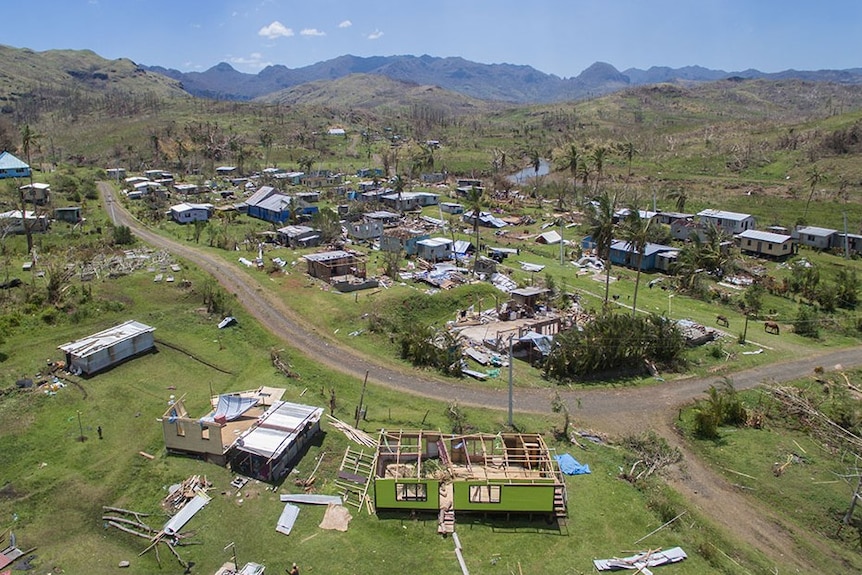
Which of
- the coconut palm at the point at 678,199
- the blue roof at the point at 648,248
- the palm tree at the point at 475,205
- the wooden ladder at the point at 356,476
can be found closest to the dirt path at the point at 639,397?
the wooden ladder at the point at 356,476

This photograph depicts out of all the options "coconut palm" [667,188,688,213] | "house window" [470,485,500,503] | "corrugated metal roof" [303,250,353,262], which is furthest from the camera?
"coconut palm" [667,188,688,213]

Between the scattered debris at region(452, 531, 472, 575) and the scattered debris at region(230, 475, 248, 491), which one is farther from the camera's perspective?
the scattered debris at region(230, 475, 248, 491)

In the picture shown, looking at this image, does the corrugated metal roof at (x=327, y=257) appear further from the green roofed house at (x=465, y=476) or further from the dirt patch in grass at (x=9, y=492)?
the dirt patch in grass at (x=9, y=492)

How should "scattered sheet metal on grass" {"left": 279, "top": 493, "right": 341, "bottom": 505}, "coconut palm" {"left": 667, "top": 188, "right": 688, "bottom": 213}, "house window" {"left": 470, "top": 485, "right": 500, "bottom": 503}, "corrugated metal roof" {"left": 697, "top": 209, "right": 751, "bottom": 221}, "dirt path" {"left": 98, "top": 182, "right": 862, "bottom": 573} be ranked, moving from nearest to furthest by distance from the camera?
"house window" {"left": 470, "top": 485, "right": 500, "bottom": 503} → "scattered sheet metal on grass" {"left": 279, "top": 493, "right": 341, "bottom": 505} → "dirt path" {"left": 98, "top": 182, "right": 862, "bottom": 573} → "corrugated metal roof" {"left": 697, "top": 209, "right": 751, "bottom": 221} → "coconut palm" {"left": 667, "top": 188, "right": 688, "bottom": 213}

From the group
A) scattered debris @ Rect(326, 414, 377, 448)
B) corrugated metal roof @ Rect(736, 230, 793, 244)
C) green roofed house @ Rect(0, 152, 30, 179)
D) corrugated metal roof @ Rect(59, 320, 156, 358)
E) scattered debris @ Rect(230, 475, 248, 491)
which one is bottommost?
scattered debris @ Rect(326, 414, 377, 448)

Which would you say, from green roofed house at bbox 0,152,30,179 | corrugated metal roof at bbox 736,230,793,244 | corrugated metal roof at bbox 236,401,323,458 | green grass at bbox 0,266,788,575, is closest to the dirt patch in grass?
green grass at bbox 0,266,788,575

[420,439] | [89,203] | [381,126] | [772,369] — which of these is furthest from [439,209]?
[381,126]

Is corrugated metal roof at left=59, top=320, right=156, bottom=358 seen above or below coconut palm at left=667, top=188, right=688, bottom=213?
above

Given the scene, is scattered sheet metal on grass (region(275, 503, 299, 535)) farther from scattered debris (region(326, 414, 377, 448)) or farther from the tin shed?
the tin shed

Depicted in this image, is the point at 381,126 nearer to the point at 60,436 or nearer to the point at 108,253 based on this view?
the point at 108,253
